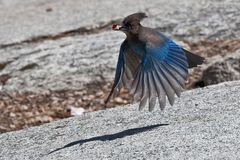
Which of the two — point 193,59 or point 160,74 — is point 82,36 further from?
point 160,74

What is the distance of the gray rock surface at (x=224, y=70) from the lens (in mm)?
9586

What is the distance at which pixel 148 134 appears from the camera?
287 inches

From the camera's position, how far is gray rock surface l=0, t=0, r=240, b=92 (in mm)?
11203

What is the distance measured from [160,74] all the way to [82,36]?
5457 mm

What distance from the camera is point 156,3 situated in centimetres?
1405

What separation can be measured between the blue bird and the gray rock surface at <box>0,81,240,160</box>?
11.9 inches

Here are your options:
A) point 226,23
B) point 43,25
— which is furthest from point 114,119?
point 43,25

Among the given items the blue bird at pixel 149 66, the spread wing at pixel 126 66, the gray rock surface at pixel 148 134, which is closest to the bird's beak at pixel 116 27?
the blue bird at pixel 149 66

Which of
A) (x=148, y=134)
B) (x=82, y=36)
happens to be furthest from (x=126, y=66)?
(x=82, y=36)

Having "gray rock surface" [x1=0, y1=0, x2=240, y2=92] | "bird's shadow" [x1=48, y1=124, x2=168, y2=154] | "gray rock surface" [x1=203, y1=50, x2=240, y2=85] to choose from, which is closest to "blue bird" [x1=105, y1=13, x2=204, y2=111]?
"bird's shadow" [x1=48, y1=124, x2=168, y2=154]

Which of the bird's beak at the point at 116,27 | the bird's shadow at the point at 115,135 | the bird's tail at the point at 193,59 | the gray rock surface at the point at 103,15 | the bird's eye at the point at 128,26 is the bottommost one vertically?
the gray rock surface at the point at 103,15

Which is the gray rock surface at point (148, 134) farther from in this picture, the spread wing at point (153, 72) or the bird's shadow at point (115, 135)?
the spread wing at point (153, 72)

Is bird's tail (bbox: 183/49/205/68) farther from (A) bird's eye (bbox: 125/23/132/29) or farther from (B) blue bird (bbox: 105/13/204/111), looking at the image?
(A) bird's eye (bbox: 125/23/132/29)

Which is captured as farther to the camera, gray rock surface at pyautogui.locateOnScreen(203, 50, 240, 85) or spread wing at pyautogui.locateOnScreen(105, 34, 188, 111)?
gray rock surface at pyautogui.locateOnScreen(203, 50, 240, 85)
